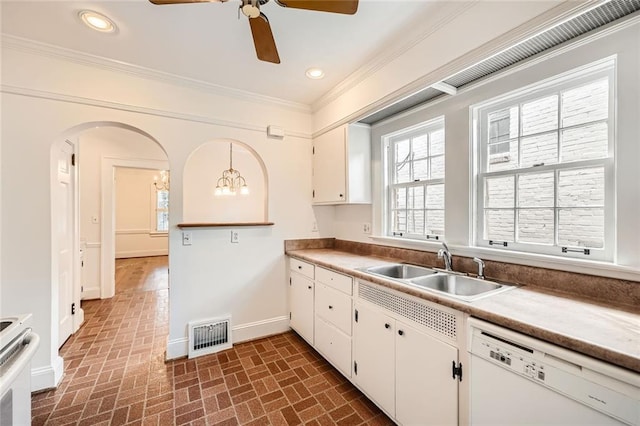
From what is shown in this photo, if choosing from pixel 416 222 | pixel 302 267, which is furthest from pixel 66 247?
pixel 416 222

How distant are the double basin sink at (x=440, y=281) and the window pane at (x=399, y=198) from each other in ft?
2.14

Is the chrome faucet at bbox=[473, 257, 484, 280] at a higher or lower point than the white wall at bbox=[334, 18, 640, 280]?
lower

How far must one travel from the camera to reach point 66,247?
111 inches

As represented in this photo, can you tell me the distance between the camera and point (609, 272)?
1.33 metres

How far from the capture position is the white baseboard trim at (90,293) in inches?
160

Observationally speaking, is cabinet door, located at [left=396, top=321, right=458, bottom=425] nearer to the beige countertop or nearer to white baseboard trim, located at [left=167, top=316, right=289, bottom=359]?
the beige countertop

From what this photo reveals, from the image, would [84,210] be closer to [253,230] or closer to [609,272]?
[253,230]

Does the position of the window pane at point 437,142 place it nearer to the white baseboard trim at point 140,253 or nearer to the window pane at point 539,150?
the window pane at point 539,150

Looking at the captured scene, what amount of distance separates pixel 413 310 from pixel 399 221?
126cm

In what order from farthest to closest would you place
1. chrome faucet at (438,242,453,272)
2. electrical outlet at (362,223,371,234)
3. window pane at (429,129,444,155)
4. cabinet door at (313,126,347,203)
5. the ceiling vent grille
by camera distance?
electrical outlet at (362,223,371,234)
cabinet door at (313,126,347,203)
window pane at (429,129,444,155)
chrome faucet at (438,242,453,272)
the ceiling vent grille

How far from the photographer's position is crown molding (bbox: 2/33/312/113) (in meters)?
1.97

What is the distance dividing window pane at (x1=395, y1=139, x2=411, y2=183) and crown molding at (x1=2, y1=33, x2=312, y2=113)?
127 centimetres

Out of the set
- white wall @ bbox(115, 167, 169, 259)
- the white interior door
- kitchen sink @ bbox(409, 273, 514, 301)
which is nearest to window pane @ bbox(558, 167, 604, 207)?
kitchen sink @ bbox(409, 273, 514, 301)

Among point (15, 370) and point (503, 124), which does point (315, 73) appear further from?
point (15, 370)
